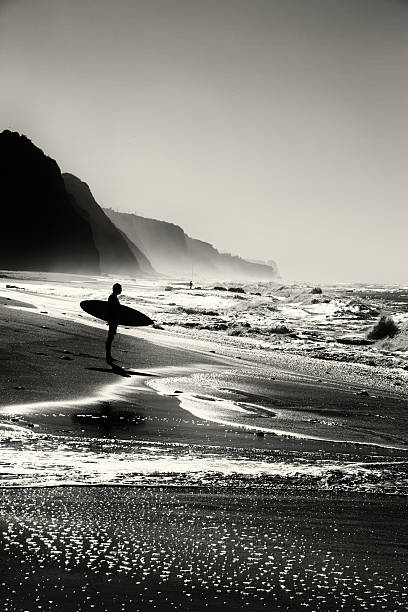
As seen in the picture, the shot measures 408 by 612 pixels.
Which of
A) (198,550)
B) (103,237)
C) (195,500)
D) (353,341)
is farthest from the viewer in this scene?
(103,237)

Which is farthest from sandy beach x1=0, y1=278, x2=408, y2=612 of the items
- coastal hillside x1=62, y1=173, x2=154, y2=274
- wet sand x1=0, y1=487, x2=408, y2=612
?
coastal hillside x1=62, y1=173, x2=154, y2=274

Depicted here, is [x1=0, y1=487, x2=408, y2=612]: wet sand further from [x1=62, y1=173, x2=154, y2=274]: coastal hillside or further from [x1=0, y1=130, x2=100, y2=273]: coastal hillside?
[x1=62, y1=173, x2=154, y2=274]: coastal hillside

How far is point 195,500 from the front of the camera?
500 centimetres

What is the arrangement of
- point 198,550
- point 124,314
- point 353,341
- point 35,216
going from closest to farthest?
point 198,550, point 124,314, point 353,341, point 35,216

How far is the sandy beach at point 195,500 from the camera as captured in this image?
3.49 metres

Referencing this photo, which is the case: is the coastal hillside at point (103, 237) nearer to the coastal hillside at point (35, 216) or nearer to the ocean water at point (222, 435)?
the coastal hillside at point (35, 216)

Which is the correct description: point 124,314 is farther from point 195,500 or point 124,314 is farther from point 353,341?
point 195,500

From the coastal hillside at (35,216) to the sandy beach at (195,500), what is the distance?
386ft

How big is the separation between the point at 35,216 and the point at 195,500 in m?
133

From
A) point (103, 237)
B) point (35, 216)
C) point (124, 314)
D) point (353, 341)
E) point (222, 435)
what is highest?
point (103, 237)

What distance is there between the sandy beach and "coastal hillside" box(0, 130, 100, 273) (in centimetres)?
11776

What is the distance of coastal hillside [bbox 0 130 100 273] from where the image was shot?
12738 cm

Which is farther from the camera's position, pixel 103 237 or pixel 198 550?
pixel 103 237

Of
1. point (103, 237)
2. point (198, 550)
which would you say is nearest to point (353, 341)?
point (198, 550)
